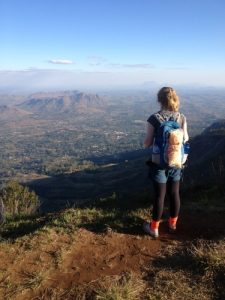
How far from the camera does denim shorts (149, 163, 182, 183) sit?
5.85 meters

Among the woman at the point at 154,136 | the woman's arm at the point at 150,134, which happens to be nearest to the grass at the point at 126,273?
the woman at the point at 154,136

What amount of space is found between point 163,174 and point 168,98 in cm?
115

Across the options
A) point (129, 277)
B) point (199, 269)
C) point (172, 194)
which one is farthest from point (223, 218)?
point (129, 277)

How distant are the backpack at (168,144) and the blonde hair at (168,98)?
18 cm

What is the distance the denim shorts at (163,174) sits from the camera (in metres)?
5.85

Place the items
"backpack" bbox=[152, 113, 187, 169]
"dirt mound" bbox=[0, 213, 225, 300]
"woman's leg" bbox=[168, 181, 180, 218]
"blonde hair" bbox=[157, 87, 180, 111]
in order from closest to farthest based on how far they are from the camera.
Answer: "dirt mound" bbox=[0, 213, 225, 300]
"backpack" bbox=[152, 113, 187, 169]
"blonde hair" bbox=[157, 87, 180, 111]
"woman's leg" bbox=[168, 181, 180, 218]

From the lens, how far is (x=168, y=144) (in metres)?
5.74

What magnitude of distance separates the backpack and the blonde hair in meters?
0.18

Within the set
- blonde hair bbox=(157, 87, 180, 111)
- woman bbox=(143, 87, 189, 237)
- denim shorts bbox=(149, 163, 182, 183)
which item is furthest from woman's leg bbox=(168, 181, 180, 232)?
blonde hair bbox=(157, 87, 180, 111)

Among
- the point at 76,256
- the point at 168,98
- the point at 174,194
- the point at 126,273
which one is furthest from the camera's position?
the point at 174,194

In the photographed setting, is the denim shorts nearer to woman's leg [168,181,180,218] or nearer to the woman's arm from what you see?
woman's leg [168,181,180,218]

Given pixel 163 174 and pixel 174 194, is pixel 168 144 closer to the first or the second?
pixel 163 174

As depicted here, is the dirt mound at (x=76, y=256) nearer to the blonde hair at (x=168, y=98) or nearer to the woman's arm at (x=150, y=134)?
the woman's arm at (x=150, y=134)

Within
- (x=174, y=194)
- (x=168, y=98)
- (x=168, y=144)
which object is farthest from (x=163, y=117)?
(x=174, y=194)
